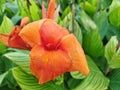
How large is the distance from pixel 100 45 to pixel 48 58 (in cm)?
33

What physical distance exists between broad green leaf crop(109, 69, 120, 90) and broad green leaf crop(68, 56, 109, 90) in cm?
4

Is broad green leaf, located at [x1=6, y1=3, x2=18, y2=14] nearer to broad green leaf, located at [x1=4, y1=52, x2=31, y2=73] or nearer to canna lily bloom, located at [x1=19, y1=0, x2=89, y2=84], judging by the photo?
broad green leaf, located at [x1=4, y1=52, x2=31, y2=73]

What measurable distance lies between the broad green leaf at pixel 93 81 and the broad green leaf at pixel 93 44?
0.04 m

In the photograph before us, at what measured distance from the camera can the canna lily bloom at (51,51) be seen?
84cm

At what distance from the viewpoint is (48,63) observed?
0.83m

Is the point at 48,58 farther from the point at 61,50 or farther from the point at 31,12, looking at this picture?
the point at 31,12

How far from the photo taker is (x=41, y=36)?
854 millimetres

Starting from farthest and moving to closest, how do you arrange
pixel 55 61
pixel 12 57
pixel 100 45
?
pixel 100 45 → pixel 12 57 → pixel 55 61

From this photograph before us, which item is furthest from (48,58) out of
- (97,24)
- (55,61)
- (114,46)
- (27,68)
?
(97,24)

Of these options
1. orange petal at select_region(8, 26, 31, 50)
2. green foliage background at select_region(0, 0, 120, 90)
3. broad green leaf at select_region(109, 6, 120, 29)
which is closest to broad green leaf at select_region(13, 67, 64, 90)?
green foliage background at select_region(0, 0, 120, 90)

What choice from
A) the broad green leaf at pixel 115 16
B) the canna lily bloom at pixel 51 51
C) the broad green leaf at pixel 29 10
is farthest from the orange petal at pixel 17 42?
the broad green leaf at pixel 115 16

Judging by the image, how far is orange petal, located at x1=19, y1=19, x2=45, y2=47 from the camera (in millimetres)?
859

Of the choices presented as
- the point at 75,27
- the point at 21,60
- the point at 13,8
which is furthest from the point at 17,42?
the point at 13,8

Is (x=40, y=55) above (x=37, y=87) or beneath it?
above
